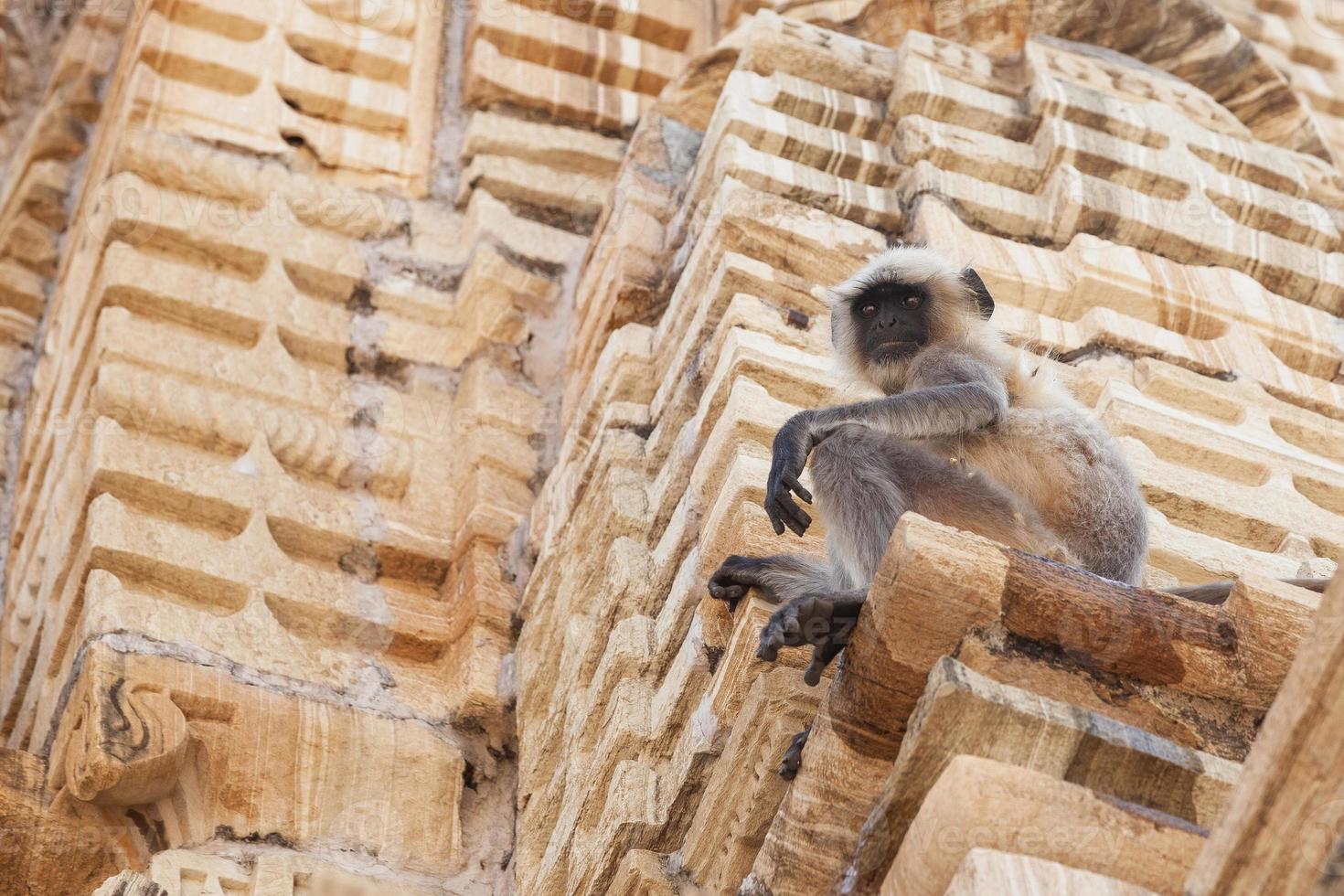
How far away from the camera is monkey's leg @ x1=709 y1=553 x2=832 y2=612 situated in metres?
3.84

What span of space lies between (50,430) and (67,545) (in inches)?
42.4

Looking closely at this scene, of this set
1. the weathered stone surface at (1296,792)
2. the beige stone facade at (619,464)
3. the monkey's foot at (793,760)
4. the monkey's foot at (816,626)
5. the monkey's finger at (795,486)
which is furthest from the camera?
the monkey's finger at (795,486)

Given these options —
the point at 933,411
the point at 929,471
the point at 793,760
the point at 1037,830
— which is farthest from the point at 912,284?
the point at 1037,830

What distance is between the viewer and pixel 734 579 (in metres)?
3.88

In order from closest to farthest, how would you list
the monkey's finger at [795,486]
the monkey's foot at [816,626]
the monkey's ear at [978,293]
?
the monkey's foot at [816,626] → the monkey's finger at [795,486] → the monkey's ear at [978,293]

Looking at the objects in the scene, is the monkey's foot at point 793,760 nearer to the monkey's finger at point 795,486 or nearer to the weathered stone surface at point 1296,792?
the monkey's finger at point 795,486

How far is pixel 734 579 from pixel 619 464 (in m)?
1.30

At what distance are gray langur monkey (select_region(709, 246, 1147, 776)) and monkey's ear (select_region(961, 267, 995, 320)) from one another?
61 mm

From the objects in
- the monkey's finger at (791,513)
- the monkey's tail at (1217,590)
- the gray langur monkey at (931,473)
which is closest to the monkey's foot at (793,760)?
the gray langur monkey at (931,473)

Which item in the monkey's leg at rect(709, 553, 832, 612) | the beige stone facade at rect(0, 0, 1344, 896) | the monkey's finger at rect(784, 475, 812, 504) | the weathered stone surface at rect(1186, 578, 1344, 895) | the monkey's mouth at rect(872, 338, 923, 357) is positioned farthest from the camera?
the monkey's mouth at rect(872, 338, 923, 357)

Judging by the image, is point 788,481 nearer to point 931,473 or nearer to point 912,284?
point 931,473

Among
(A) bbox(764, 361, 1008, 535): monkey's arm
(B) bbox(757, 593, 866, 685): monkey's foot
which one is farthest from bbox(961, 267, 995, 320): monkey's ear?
(B) bbox(757, 593, 866, 685): monkey's foot

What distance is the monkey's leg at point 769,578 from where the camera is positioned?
3.84 m

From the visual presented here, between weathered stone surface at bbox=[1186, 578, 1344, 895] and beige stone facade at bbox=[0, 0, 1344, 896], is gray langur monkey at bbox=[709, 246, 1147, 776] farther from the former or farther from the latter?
weathered stone surface at bbox=[1186, 578, 1344, 895]
